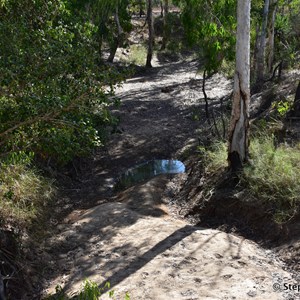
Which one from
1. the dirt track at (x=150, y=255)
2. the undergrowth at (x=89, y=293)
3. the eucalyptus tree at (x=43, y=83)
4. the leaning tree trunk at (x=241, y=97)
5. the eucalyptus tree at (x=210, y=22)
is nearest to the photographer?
the eucalyptus tree at (x=43, y=83)

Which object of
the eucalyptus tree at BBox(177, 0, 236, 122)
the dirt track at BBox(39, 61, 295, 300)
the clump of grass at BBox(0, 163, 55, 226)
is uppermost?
the eucalyptus tree at BBox(177, 0, 236, 122)

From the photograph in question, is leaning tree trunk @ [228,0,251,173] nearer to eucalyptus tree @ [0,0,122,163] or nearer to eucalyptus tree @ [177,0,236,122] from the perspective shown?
eucalyptus tree @ [177,0,236,122]

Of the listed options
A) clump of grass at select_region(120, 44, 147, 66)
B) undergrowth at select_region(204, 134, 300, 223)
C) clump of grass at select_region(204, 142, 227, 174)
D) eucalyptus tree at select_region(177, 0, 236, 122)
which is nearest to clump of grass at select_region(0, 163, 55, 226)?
clump of grass at select_region(204, 142, 227, 174)

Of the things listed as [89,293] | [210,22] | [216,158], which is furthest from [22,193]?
[210,22]

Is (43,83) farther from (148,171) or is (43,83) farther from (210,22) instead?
(148,171)

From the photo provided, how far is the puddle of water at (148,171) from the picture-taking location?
11102 mm

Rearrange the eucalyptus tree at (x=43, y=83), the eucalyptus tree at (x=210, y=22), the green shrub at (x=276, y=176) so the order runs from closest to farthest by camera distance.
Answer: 1. the eucalyptus tree at (x=43, y=83)
2. the green shrub at (x=276, y=176)
3. the eucalyptus tree at (x=210, y=22)

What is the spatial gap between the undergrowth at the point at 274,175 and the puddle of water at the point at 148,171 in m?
2.19

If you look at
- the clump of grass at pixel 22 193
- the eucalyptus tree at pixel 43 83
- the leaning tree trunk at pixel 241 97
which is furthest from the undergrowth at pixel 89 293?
the leaning tree trunk at pixel 241 97

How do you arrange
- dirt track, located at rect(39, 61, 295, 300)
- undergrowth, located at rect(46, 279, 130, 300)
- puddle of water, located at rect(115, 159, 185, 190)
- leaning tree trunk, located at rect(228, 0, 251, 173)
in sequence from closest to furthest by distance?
undergrowth, located at rect(46, 279, 130, 300), dirt track, located at rect(39, 61, 295, 300), leaning tree trunk, located at rect(228, 0, 251, 173), puddle of water, located at rect(115, 159, 185, 190)

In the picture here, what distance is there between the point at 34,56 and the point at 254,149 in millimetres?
4870

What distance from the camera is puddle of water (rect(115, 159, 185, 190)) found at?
1110 centimetres

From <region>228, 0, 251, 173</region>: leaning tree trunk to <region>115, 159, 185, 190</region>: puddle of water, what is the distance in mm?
2565

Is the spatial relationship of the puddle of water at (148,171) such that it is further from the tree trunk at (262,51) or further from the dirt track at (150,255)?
the tree trunk at (262,51)
